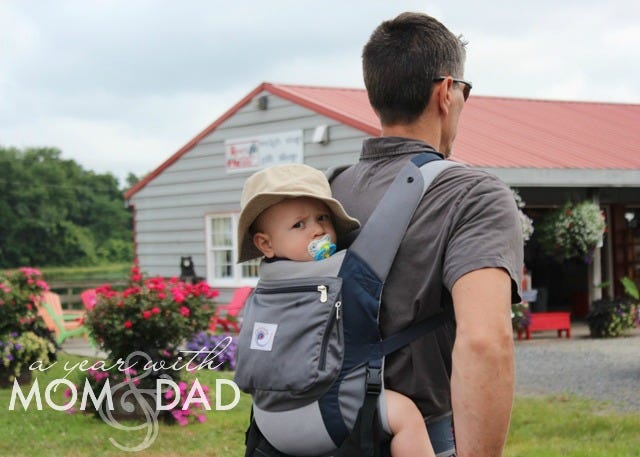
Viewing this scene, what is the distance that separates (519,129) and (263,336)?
15.5 metres

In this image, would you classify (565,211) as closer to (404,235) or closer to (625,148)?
(625,148)

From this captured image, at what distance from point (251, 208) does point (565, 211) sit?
516 inches

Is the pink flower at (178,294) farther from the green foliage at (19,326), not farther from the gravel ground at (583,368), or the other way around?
the gravel ground at (583,368)

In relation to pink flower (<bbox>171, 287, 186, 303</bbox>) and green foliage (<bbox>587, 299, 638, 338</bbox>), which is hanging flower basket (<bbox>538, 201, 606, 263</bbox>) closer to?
green foliage (<bbox>587, 299, 638, 338</bbox>)

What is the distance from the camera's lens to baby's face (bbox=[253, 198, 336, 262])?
221 cm

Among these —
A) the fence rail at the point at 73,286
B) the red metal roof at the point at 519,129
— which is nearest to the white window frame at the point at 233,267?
the red metal roof at the point at 519,129

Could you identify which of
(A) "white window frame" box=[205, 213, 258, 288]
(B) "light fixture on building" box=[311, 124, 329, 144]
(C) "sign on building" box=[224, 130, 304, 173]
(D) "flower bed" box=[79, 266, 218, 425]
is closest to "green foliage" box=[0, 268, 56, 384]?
(D) "flower bed" box=[79, 266, 218, 425]

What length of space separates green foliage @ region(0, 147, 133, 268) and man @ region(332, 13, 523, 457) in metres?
48.1

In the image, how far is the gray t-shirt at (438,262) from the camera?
201 centimetres

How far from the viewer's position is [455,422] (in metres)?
1.99

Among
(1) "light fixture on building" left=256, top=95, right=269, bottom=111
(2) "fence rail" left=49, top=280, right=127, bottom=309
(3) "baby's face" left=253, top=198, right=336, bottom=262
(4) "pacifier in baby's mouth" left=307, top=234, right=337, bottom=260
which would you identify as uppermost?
(1) "light fixture on building" left=256, top=95, right=269, bottom=111

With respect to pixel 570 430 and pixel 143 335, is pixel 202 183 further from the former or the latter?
pixel 570 430

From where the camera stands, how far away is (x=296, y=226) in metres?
2.24

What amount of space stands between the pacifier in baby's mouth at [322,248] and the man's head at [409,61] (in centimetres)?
35
